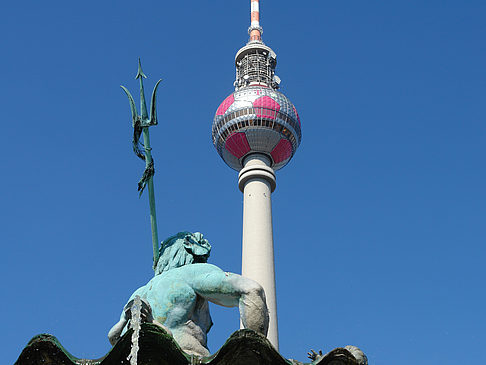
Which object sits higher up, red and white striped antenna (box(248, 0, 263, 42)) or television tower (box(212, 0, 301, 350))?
red and white striped antenna (box(248, 0, 263, 42))

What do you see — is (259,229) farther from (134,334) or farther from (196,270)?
(134,334)

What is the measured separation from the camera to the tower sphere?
52.2 meters

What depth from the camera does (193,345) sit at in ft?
26.5

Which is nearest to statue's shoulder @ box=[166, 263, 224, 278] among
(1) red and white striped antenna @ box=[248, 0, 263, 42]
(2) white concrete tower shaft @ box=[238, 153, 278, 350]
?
(2) white concrete tower shaft @ box=[238, 153, 278, 350]

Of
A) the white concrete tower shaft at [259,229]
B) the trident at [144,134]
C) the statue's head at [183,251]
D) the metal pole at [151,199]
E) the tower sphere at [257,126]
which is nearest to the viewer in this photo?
the statue's head at [183,251]

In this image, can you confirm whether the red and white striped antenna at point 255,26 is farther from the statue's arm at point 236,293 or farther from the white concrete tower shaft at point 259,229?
the statue's arm at point 236,293

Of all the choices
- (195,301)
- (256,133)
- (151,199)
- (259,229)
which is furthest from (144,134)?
(256,133)

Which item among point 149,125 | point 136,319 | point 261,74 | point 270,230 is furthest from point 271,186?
point 136,319

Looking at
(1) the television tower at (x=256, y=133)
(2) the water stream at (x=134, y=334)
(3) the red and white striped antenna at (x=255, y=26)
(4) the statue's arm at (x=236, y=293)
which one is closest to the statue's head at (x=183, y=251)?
(4) the statue's arm at (x=236, y=293)

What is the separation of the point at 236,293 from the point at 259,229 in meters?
37.4

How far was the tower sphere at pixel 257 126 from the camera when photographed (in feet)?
171

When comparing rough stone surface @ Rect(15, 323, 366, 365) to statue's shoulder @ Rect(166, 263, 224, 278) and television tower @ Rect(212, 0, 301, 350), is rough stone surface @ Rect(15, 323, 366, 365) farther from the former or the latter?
television tower @ Rect(212, 0, 301, 350)

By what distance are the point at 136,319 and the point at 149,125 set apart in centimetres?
390

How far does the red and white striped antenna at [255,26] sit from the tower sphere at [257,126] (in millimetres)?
4167
